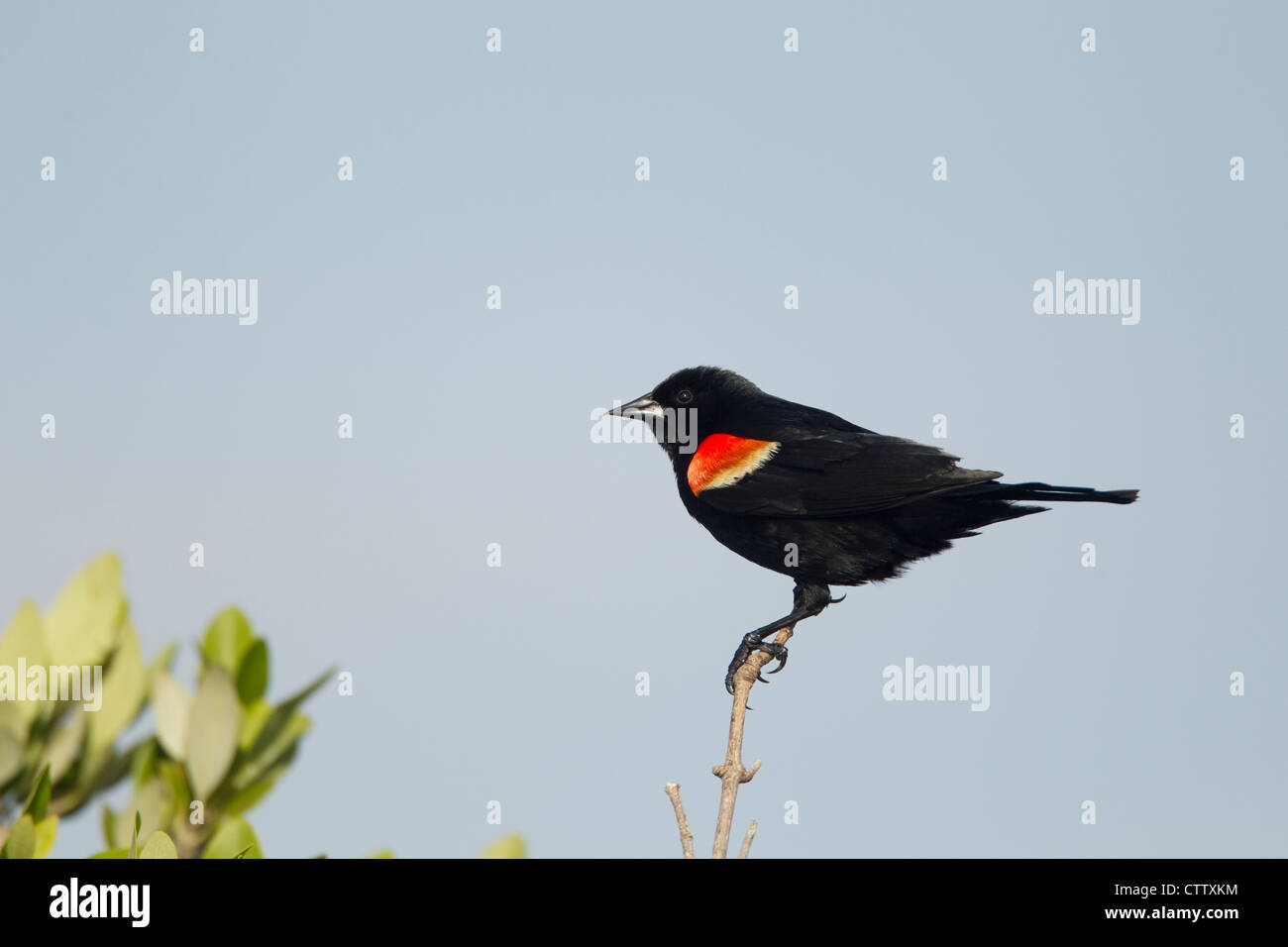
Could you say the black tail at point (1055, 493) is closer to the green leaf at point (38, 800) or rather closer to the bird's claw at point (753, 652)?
the bird's claw at point (753, 652)

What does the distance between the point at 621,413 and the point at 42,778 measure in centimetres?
310

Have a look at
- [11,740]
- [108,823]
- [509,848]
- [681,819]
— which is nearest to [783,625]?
[681,819]

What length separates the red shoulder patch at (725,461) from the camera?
4.68 m

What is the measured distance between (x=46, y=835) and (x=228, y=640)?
0.85 meters

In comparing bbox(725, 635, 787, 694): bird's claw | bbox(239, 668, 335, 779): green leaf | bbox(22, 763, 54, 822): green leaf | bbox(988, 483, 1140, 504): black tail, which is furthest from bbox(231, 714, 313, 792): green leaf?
bbox(988, 483, 1140, 504): black tail

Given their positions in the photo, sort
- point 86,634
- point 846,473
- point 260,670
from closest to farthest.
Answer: point 86,634 < point 260,670 < point 846,473

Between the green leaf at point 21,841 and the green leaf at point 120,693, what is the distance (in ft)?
2.37

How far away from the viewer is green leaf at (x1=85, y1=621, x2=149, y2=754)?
3111mm

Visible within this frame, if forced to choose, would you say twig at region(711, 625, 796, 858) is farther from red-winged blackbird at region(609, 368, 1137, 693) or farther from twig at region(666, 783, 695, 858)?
red-winged blackbird at region(609, 368, 1137, 693)

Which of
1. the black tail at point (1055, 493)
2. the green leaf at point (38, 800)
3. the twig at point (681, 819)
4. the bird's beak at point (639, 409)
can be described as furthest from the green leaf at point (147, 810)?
the black tail at point (1055, 493)

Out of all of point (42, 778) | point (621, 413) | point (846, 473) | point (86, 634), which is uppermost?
point (621, 413)
